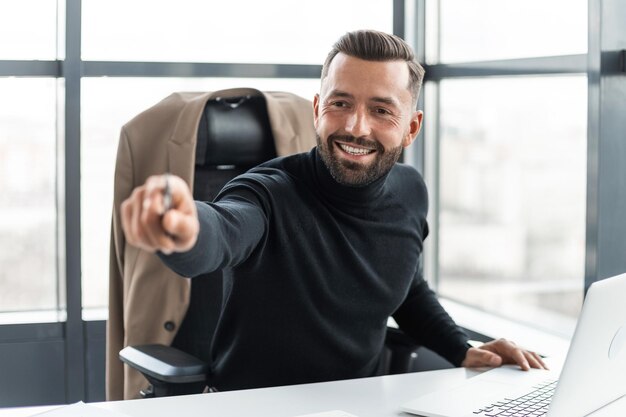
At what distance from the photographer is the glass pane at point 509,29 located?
2787 mm

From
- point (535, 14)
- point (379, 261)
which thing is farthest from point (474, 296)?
point (379, 261)

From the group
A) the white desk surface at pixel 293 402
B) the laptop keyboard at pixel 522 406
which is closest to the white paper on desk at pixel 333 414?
the white desk surface at pixel 293 402

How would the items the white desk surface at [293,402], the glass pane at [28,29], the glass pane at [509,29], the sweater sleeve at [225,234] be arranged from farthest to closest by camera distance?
1. the glass pane at [28,29]
2. the glass pane at [509,29]
3. the white desk surface at [293,402]
4. the sweater sleeve at [225,234]

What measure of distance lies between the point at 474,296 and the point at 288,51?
4.06 ft

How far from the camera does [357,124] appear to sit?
6.16ft

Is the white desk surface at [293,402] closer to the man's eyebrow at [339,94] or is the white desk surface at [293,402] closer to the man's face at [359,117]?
the man's face at [359,117]

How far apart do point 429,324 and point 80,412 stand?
100 cm

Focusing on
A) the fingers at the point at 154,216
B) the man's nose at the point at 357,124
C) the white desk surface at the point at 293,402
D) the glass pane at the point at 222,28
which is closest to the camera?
Answer: the fingers at the point at 154,216

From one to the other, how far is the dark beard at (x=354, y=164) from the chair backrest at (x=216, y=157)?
42cm

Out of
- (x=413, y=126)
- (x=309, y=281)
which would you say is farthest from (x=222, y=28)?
(x=309, y=281)

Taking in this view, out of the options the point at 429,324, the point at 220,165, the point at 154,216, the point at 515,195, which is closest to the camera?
the point at 154,216

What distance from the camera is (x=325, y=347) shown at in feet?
6.48

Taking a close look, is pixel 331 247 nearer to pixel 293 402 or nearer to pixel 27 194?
pixel 293 402

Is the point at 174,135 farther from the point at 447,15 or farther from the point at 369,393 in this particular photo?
the point at 447,15
